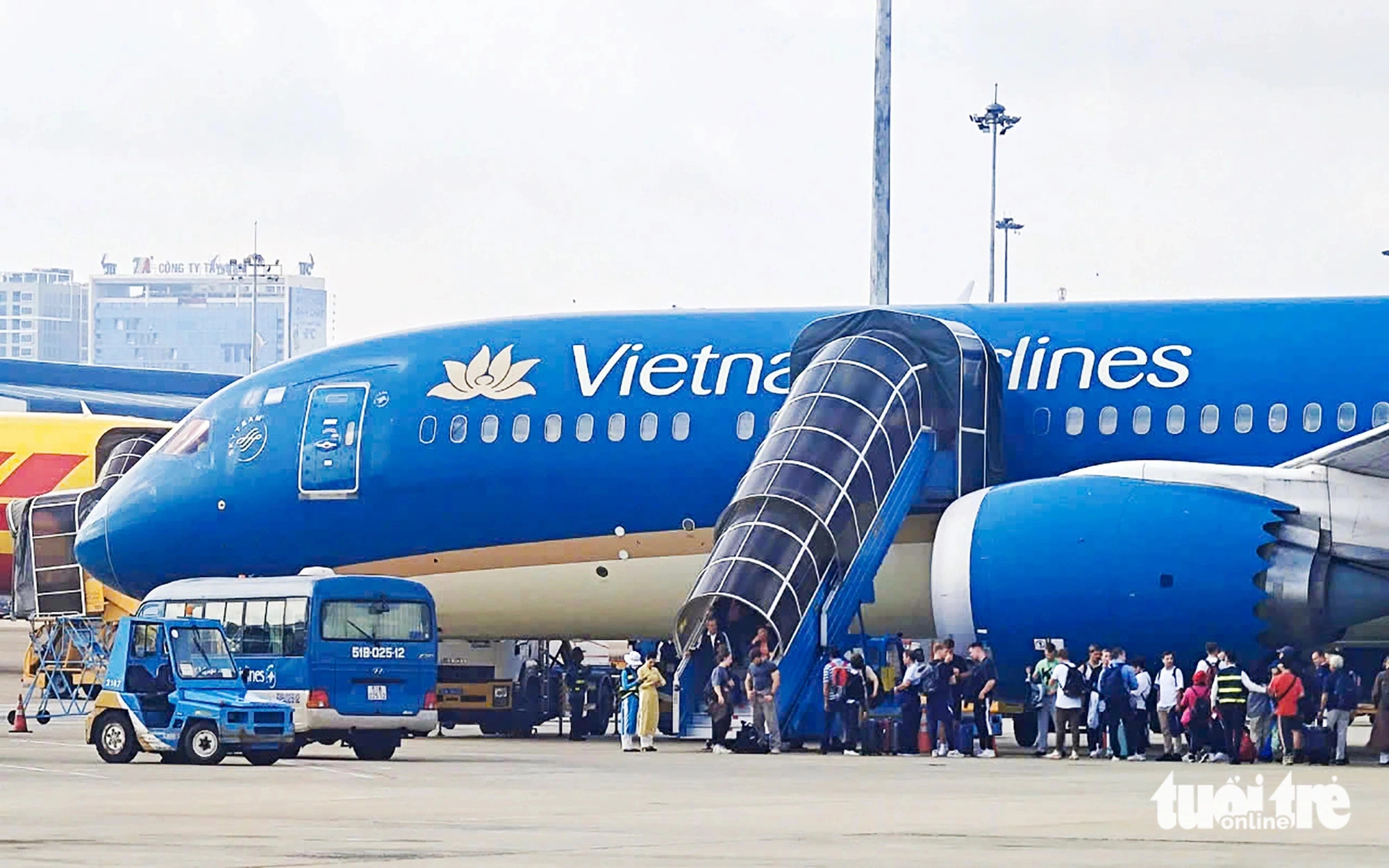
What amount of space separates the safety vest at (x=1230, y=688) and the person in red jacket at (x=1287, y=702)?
306 mm

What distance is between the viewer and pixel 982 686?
28.4 metres

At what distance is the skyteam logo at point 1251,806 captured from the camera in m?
18.2

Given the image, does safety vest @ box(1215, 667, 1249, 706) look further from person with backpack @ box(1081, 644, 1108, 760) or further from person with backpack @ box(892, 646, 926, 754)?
person with backpack @ box(892, 646, 926, 754)

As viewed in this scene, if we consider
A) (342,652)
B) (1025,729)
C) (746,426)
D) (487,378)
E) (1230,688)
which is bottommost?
(1025,729)

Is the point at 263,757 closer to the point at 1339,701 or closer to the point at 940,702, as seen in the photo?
the point at 940,702

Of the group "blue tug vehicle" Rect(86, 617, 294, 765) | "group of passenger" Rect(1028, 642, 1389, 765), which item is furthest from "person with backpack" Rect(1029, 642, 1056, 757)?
"blue tug vehicle" Rect(86, 617, 294, 765)

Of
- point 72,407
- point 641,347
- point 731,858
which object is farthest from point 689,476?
point 72,407

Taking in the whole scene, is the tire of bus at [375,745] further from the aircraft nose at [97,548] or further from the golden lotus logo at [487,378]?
the aircraft nose at [97,548]

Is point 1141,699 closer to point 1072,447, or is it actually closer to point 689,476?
point 1072,447

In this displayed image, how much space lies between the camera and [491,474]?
32.2m

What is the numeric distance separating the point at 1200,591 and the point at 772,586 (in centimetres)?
488

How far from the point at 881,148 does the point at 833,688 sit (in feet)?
44.8

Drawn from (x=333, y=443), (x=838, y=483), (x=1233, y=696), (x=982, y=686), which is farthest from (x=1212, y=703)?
(x=333, y=443)

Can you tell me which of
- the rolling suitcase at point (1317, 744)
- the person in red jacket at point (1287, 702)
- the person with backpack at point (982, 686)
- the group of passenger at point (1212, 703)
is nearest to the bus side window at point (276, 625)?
the person with backpack at point (982, 686)
